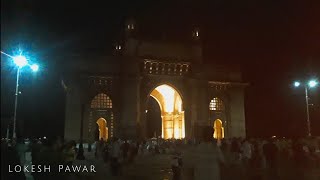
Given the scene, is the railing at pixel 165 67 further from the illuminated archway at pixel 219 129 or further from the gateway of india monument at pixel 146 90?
the illuminated archway at pixel 219 129

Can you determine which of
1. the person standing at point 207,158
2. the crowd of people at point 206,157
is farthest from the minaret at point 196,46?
the person standing at point 207,158

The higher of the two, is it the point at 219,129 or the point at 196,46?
the point at 196,46

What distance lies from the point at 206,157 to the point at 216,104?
3852cm

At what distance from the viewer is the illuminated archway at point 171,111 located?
44.9m

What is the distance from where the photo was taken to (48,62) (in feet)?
146

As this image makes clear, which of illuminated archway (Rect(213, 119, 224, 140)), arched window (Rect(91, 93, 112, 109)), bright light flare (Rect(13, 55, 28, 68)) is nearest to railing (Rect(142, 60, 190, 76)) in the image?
arched window (Rect(91, 93, 112, 109))

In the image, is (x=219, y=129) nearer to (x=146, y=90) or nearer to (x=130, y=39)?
(x=146, y=90)

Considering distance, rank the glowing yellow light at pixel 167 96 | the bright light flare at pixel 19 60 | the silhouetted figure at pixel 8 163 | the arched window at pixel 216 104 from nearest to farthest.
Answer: the silhouetted figure at pixel 8 163, the bright light flare at pixel 19 60, the arched window at pixel 216 104, the glowing yellow light at pixel 167 96

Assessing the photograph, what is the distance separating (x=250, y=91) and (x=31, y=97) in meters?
27.7

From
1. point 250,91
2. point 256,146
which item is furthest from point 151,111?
point 256,146

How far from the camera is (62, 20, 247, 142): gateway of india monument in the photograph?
127 feet

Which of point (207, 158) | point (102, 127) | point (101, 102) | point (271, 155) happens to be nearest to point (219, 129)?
point (102, 127)

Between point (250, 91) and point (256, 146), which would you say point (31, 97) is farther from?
point (256, 146)

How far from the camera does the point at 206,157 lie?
6375 mm
